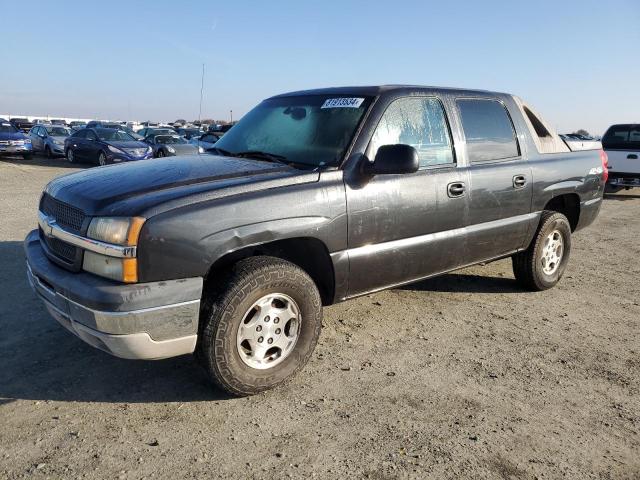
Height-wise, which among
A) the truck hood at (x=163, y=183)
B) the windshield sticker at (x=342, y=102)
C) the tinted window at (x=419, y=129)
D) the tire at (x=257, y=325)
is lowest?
the tire at (x=257, y=325)

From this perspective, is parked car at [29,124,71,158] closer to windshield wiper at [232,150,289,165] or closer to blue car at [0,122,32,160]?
blue car at [0,122,32,160]

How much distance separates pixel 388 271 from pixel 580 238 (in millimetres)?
5597

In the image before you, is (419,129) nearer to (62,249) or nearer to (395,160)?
(395,160)

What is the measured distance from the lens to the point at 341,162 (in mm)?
3285

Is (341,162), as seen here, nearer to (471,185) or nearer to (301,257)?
(301,257)

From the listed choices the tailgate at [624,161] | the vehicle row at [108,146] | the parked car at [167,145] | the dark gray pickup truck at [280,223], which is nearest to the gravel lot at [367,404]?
the dark gray pickup truck at [280,223]

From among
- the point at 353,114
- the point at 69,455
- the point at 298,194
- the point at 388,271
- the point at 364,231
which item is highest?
the point at 353,114

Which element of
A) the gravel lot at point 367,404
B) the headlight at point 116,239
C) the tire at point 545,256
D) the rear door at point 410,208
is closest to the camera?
the gravel lot at point 367,404

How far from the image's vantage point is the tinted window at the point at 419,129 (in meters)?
3.53

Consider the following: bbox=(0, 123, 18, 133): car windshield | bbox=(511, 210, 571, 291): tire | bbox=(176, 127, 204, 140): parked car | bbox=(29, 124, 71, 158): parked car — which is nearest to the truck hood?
bbox=(511, 210, 571, 291): tire

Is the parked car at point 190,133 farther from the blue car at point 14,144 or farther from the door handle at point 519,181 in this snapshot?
the door handle at point 519,181

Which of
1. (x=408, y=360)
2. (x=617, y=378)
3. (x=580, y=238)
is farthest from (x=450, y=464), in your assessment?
(x=580, y=238)

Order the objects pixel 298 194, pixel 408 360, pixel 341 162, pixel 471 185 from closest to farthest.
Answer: pixel 298 194
pixel 341 162
pixel 408 360
pixel 471 185

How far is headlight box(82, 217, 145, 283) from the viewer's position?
253cm
